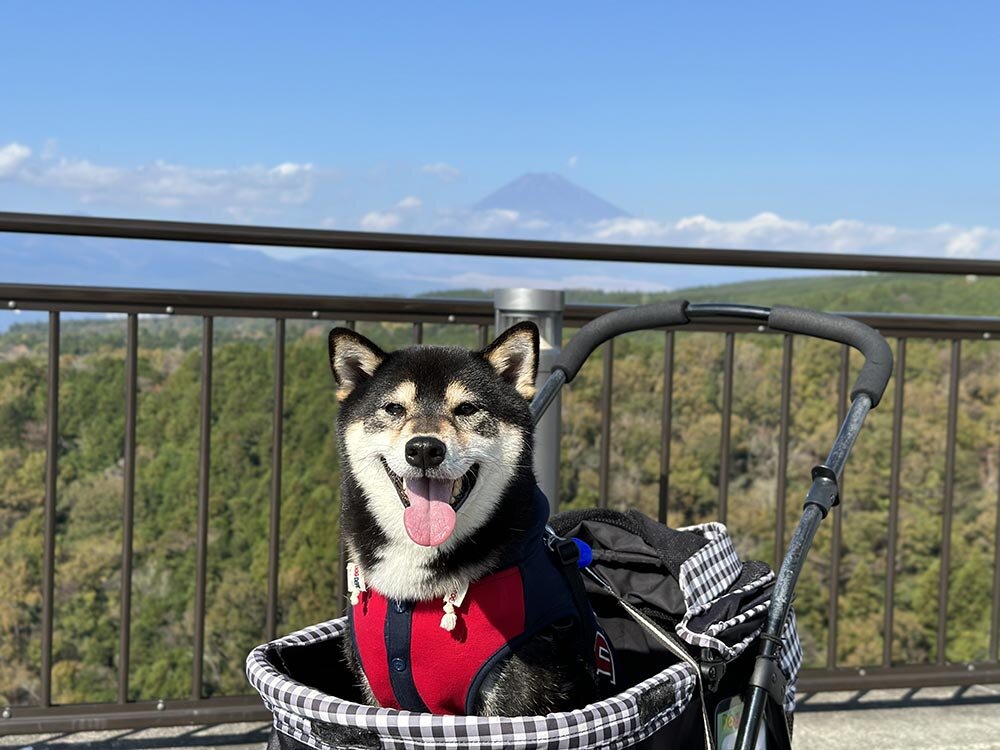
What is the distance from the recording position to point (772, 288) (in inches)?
1345

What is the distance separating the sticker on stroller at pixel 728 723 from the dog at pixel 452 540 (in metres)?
0.30

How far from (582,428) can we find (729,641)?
1024 inches

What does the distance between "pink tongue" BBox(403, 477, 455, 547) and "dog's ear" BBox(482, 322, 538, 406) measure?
0.96 feet

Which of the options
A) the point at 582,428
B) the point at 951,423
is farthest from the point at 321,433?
the point at 951,423

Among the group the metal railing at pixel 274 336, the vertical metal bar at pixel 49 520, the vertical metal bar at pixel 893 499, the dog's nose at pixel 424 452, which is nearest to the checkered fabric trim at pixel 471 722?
the dog's nose at pixel 424 452

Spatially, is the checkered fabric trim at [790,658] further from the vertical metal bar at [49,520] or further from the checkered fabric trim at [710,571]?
the vertical metal bar at [49,520]

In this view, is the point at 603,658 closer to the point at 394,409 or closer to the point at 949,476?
the point at 394,409

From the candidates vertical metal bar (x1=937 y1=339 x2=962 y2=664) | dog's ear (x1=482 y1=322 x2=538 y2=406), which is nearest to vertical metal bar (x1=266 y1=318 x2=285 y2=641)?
dog's ear (x1=482 y1=322 x2=538 y2=406)

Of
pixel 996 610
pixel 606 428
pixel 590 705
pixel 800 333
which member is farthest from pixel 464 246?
pixel 996 610

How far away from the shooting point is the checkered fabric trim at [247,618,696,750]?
1.43 m

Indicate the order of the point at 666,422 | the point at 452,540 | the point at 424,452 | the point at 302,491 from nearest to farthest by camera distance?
the point at 424,452 → the point at 452,540 → the point at 666,422 → the point at 302,491

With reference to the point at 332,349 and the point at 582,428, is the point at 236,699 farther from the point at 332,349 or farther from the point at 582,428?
the point at 582,428

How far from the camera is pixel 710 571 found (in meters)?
2.06

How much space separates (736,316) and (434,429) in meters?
0.97
